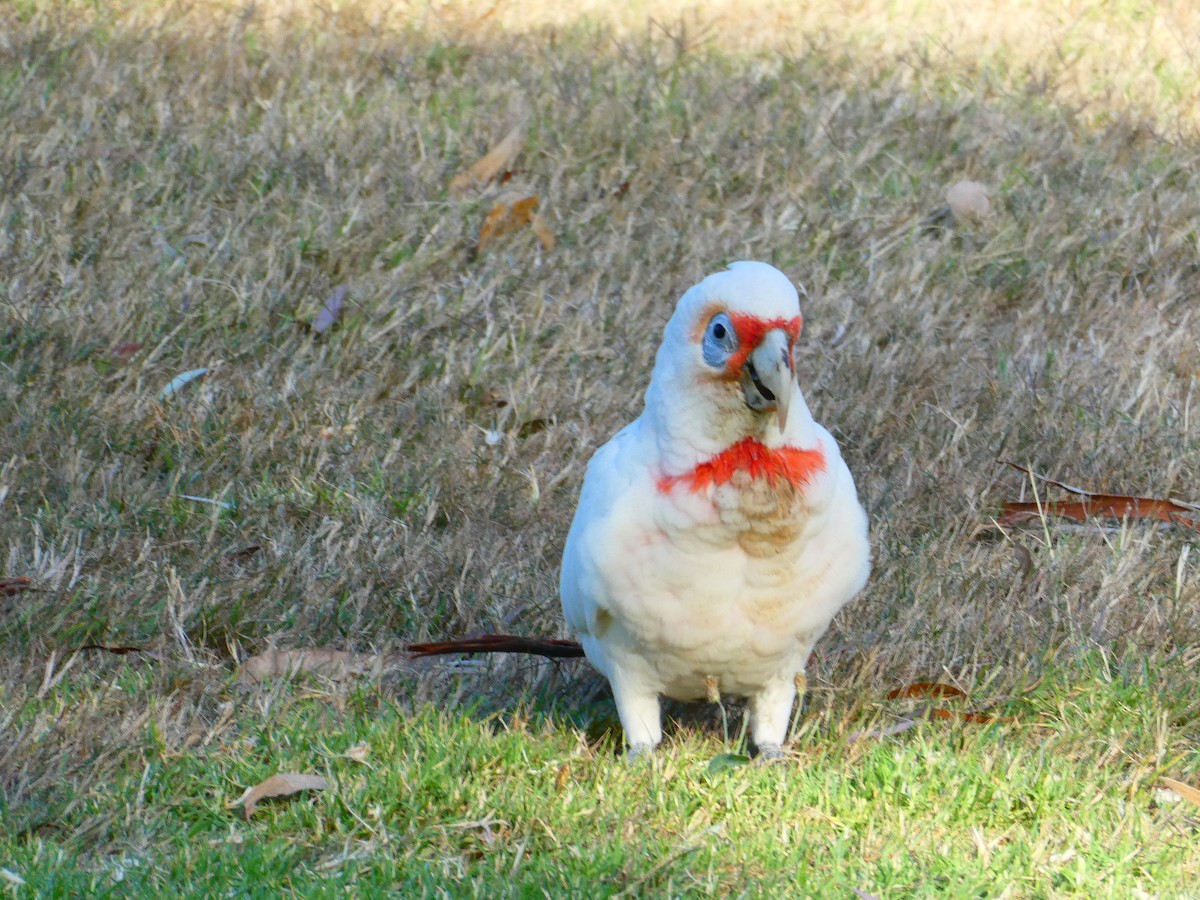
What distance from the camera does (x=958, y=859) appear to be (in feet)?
7.52

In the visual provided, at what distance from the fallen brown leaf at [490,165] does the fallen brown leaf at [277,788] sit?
272 cm

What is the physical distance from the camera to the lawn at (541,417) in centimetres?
242

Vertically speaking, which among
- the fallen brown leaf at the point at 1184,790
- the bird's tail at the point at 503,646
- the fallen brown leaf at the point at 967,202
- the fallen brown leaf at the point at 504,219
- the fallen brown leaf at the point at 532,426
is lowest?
the bird's tail at the point at 503,646

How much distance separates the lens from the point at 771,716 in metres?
2.61

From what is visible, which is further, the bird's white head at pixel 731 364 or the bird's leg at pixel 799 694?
the bird's leg at pixel 799 694

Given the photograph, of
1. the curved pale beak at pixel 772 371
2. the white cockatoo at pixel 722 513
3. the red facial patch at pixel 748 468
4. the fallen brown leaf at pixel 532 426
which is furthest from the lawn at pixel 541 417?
the curved pale beak at pixel 772 371

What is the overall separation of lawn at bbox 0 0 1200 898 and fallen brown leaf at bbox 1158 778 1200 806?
0.03 meters

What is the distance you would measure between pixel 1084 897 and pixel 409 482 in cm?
186

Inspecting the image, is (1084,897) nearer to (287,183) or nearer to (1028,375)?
(1028,375)

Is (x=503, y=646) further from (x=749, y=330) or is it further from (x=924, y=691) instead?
(x=749, y=330)

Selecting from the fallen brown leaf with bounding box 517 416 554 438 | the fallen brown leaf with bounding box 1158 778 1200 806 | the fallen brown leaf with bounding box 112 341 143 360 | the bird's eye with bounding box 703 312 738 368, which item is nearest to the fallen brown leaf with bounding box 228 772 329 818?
the bird's eye with bounding box 703 312 738 368

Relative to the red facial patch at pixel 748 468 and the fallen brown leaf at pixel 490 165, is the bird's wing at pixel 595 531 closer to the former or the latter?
the red facial patch at pixel 748 468

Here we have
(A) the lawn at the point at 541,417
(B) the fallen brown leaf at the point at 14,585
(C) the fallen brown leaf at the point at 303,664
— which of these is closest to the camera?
(A) the lawn at the point at 541,417

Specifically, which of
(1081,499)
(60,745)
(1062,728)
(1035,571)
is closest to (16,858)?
(60,745)
